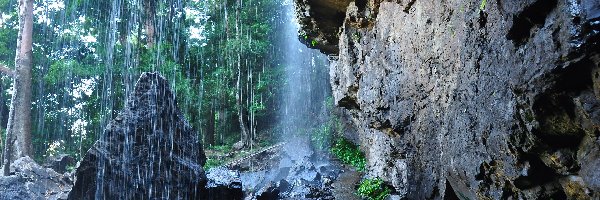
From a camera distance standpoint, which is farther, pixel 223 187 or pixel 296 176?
pixel 296 176

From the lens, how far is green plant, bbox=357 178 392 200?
9.66 meters

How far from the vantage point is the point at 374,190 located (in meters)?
10.0

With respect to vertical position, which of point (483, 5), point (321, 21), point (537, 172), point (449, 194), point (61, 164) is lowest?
point (61, 164)

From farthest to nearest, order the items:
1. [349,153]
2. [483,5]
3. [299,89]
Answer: [299,89]
[349,153]
[483,5]

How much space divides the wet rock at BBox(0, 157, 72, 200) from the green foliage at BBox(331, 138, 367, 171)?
32.3ft

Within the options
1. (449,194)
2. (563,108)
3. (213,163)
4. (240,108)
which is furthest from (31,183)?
(563,108)

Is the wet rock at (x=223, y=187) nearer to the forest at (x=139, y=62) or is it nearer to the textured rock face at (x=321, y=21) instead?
the textured rock face at (x=321, y=21)

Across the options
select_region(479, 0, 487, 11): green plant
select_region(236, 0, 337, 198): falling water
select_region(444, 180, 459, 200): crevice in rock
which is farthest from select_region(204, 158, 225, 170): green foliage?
select_region(479, 0, 487, 11): green plant

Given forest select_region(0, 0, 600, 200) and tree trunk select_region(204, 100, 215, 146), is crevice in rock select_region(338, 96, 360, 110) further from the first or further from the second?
tree trunk select_region(204, 100, 215, 146)

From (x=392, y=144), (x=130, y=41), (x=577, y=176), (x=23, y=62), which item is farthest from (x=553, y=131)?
(x=130, y=41)

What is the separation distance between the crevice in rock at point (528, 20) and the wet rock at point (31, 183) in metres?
11.9

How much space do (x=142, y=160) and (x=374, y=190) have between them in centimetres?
593

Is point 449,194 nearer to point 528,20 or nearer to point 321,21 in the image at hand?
point 528,20

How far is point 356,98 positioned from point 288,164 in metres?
6.36
